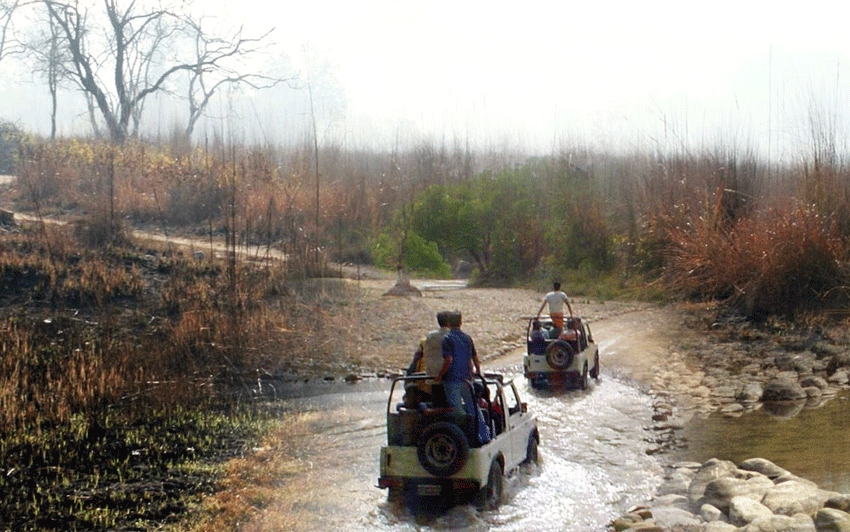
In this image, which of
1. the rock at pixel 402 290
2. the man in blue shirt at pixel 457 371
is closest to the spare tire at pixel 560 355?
the man in blue shirt at pixel 457 371

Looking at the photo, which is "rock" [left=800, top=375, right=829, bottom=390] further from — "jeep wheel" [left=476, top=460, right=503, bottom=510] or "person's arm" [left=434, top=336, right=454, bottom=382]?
"person's arm" [left=434, top=336, right=454, bottom=382]

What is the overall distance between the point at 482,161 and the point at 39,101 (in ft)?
387

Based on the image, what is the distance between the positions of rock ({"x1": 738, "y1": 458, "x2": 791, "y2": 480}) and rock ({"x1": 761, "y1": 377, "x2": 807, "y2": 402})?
413 centimetres

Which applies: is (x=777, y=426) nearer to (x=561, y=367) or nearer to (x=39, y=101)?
(x=561, y=367)

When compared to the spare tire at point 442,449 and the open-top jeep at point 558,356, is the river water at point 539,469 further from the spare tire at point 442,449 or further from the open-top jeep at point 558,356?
the spare tire at point 442,449

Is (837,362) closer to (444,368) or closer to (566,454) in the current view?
(566,454)

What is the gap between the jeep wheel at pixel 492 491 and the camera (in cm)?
912

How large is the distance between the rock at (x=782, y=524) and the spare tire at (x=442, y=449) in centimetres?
240

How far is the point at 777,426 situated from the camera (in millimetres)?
12797

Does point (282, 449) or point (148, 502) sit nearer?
point (148, 502)

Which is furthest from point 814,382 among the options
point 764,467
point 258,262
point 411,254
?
point 411,254

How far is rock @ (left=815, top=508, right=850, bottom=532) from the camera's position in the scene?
8.05m

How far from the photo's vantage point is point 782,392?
14.5 m

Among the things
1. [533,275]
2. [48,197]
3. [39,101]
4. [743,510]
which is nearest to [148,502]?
[743,510]
